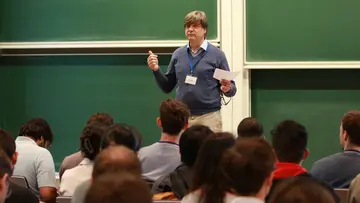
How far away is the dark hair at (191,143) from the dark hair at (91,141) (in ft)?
1.89

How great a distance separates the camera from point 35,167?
12.8 ft

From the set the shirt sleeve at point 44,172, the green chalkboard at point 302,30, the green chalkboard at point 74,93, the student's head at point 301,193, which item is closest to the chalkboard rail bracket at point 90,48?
the green chalkboard at point 74,93

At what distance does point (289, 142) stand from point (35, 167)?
1.74m

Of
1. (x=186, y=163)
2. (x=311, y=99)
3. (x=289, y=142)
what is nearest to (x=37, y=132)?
(x=186, y=163)

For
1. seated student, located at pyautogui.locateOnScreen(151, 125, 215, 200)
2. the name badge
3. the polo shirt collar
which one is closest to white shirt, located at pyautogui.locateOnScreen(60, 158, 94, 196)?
seated student, located at pyautogui.locateOnScreen(151, 125, 215, 200)

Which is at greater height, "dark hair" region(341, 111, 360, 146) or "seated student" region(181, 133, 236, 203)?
"seated student" region(181, 133, 236, 203)

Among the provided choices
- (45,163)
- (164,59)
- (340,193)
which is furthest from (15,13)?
(340,193)

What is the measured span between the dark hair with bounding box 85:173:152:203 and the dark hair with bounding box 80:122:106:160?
6.21ft

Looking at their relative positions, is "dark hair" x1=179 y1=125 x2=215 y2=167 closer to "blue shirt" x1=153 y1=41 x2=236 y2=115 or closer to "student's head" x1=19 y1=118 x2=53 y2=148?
"student's head" x1=19 y1=118 x2=53 y2=148

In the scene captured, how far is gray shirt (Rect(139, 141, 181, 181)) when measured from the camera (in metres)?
3.46

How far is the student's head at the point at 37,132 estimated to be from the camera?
422cm

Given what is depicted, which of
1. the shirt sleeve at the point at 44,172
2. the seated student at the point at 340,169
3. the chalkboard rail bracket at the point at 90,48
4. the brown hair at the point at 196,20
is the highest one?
the brown hair at the point at 196,20

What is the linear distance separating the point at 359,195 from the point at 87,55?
389cm

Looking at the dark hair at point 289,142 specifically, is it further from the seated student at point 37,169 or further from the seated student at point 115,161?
the seated student at point 37,169
